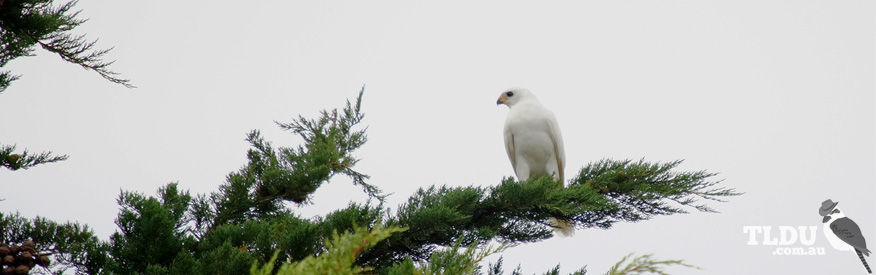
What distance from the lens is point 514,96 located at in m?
6.33

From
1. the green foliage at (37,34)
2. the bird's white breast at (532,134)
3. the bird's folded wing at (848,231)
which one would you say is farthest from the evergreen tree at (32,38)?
the bird's folded wing at (848,231)

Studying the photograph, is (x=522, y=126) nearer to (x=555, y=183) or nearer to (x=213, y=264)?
(x=555, y=183)

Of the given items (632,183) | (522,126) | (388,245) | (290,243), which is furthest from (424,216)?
(522,126)

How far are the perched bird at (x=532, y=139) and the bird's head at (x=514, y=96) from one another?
0.01 metres

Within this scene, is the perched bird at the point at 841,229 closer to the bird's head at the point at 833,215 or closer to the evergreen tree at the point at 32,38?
the bird's head at the point at 833,215

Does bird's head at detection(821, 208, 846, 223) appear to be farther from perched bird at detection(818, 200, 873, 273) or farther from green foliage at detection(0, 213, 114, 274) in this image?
green foliage at detection(0, 213, 114, 274)

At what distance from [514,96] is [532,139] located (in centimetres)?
71

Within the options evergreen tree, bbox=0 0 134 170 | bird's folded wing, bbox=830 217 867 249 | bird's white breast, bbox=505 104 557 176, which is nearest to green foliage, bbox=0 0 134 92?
A: evergreen tree, bbox=0 0 134 170

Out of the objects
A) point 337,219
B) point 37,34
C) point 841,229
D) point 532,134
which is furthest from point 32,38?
point 841,229

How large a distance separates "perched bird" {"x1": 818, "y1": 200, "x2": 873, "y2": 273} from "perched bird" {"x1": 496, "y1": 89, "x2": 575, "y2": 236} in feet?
7.50

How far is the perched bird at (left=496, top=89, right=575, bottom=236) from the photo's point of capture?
19.1 ft

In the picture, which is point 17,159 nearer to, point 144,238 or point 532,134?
point 144,238

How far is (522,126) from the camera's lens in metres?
5.84

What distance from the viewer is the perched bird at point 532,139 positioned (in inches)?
229
